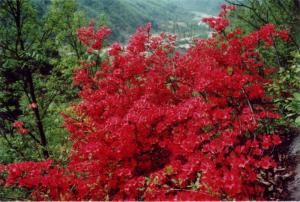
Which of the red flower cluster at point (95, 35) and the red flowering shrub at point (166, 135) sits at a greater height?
the red flower cluster at point (95, 35)

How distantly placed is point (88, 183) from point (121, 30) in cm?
11534

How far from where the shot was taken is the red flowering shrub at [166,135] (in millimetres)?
6320

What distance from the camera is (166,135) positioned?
26.2 feet

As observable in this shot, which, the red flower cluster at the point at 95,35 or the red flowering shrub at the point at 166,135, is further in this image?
the red flower cluster at the point at 95,35

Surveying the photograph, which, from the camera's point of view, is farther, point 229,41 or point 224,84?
point 229,41

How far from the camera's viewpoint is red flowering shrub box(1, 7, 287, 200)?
20.7 ft

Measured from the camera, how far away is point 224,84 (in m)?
7.91

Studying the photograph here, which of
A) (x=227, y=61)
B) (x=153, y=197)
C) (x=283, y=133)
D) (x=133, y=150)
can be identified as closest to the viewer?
(x=153, y=197)

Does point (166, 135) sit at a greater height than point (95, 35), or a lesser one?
lesser

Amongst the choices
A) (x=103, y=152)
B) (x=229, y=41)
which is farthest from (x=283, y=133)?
(x=103, y=152)

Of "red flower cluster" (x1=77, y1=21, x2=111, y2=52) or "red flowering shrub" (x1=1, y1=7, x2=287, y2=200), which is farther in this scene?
"red flower cluster" (x1=77, y1=21, x2=111, y2=52)

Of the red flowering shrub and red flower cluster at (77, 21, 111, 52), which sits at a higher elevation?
red flower cluster at (77, 21, 111, 52)

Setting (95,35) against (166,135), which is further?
(95,35)

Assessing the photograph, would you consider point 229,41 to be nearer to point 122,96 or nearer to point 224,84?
point 224,84
